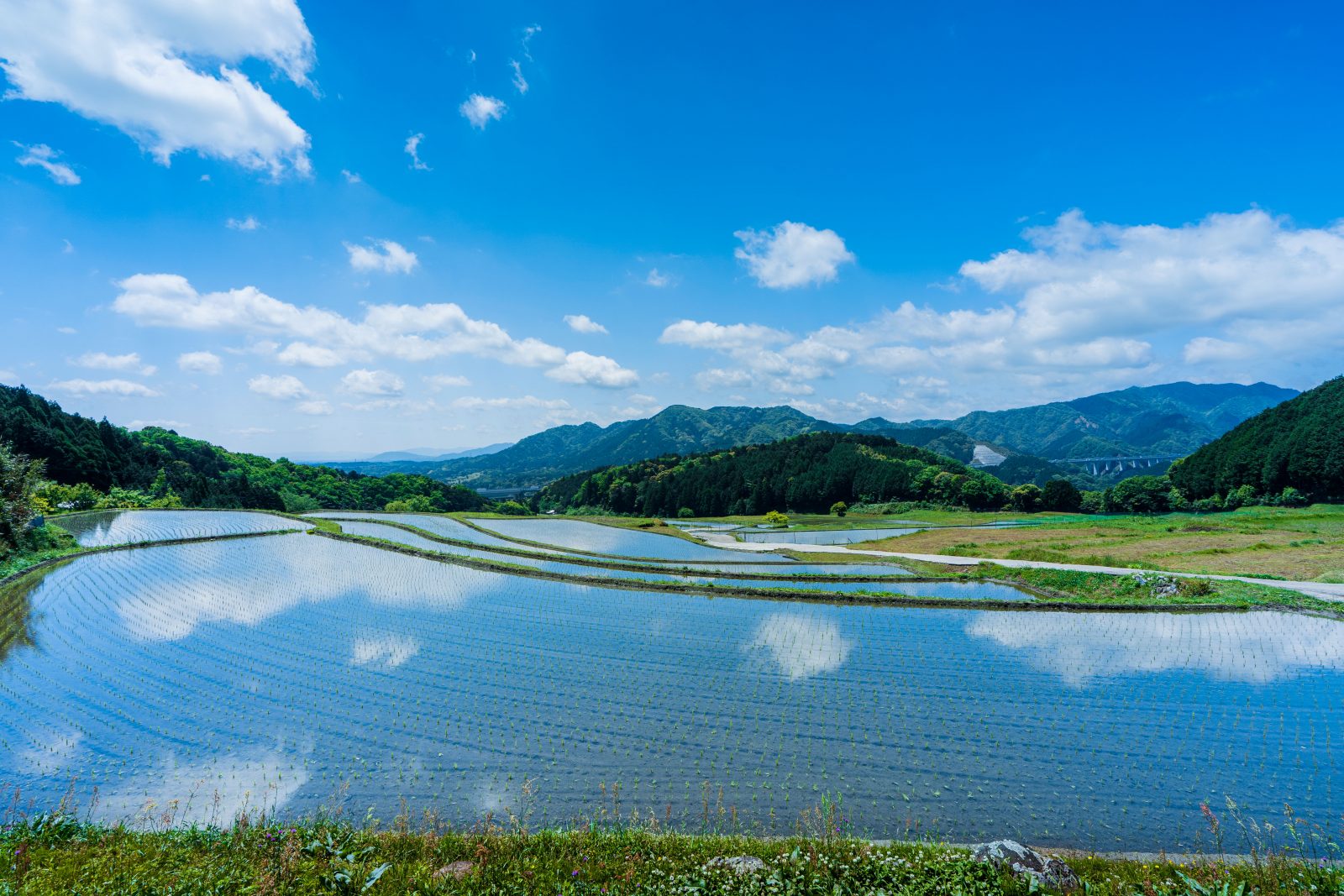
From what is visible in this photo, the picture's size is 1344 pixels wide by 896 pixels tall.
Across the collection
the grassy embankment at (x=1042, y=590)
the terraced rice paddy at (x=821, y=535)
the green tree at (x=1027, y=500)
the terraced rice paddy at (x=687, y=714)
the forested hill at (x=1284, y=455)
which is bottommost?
the terraced rice paddy at (x=821, y=535)

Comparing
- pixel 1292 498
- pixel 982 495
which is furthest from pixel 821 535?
pixel 1292 498

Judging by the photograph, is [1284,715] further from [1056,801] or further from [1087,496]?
[1087,496]

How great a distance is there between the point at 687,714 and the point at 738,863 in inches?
221

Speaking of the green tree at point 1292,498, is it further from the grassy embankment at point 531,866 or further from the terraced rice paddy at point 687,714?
the grassy embankment at point 531,866

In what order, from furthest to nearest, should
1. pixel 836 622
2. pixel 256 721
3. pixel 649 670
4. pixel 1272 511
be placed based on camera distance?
pixel 1272 511 → pixel 836 622 → pixel 649 670 → pixel 256 721

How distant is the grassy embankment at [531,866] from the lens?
6.69 meters

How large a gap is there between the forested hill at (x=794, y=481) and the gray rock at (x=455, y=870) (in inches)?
3265

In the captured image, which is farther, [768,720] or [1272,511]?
[1272,511]

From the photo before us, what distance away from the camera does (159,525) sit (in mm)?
45562

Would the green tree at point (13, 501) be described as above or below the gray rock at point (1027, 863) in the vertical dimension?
above

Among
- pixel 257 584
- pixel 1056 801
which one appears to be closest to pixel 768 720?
pixel 1056 801

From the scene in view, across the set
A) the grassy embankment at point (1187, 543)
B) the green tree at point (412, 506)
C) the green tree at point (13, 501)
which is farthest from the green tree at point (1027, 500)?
the green tree at point (13, 501)

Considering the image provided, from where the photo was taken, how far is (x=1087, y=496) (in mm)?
77938

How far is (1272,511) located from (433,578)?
256ft
